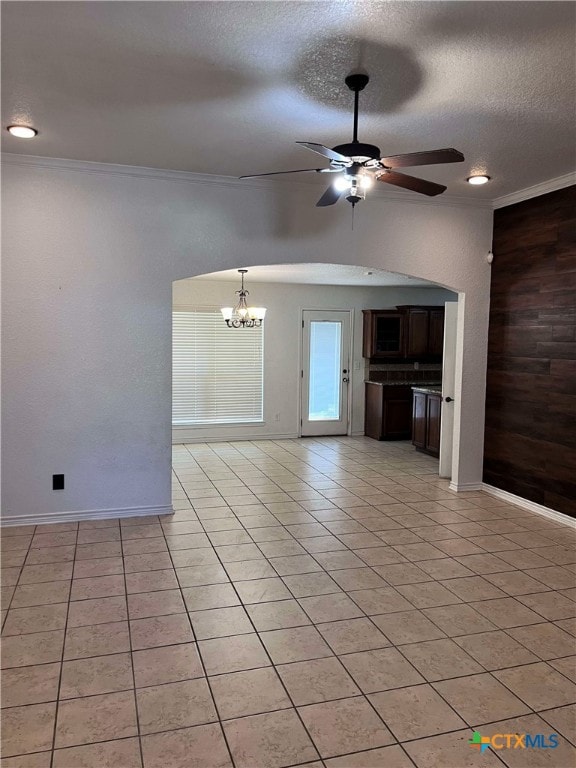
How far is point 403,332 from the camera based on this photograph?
8852 mm

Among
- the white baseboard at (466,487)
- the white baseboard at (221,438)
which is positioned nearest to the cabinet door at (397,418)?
the white baseboard at (221,438)

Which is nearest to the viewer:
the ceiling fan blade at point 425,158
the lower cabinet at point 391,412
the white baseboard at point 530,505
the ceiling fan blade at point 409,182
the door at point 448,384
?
the ceiling fan blade at point 425,158

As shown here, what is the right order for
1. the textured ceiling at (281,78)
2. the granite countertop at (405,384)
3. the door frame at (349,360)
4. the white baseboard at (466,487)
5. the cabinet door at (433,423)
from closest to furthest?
the textured ceiling at (281,78) < the white baseboard at (466,487) < the cabinet door at (433,423) < the granite countertop at (405,384) < the door frame at (349,360)

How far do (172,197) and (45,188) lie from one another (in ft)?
3.09

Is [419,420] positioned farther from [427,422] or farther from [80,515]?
[80,515]

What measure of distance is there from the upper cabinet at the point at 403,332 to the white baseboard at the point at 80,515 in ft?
16.6

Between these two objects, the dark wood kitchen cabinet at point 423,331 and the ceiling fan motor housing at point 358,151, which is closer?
the ceiling fan motor housing at point 358,151

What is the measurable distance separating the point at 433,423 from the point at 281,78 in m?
5.19

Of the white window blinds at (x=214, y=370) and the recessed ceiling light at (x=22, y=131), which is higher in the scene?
the recessed ceiling light at (x=22, y=131)

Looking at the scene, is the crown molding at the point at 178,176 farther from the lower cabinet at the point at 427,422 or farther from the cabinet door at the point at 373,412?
the cabinet door at the point at 373,412

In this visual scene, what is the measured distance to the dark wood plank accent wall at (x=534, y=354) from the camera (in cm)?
454

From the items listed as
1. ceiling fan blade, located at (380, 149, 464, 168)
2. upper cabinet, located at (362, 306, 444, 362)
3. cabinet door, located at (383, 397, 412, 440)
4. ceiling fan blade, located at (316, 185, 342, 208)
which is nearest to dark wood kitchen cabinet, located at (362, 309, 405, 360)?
upper cabinet, located at (362, 306, 444, 362)

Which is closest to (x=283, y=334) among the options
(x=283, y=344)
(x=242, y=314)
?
(x=283, y=344)

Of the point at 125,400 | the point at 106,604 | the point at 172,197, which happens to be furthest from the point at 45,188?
the point at 106,604
